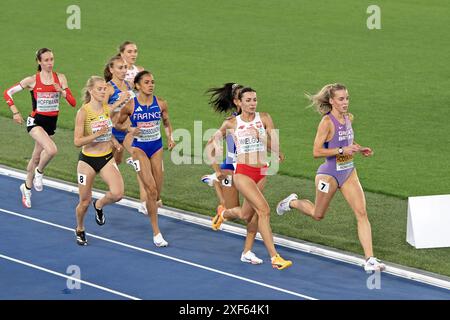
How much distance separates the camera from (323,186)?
1320 centimetres

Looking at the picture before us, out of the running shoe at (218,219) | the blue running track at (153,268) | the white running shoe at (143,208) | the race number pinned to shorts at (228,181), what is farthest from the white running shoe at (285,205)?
the white running shoe at (143,208)

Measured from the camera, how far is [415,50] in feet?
93.1

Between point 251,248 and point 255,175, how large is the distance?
100 centimetres

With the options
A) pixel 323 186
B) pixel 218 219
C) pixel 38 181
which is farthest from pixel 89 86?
pixel 323 186

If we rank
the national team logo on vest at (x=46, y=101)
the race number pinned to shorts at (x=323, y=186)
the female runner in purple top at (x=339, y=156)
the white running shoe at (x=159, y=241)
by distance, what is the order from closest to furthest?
the female runner in purple top at (x=339, y=156) → the race number pinned to shorts at (x=323, y=186) → the white running shoe at (x=159, y=241) → the national team logo on vest at (x=46, y=101)

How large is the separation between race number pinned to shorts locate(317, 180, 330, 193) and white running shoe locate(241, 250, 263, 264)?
1.16 m

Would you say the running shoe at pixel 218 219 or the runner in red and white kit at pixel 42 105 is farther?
the runner in red and white kit at pixel 42 105

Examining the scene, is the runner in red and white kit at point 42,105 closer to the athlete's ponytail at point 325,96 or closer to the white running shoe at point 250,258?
the white running shoe at point 250,258

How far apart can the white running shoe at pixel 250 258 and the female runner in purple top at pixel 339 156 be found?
1.08m

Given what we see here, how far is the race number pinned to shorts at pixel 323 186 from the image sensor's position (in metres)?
13.1

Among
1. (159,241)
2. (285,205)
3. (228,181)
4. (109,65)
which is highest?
(109,65)

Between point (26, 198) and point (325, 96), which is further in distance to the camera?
point (26, 198)

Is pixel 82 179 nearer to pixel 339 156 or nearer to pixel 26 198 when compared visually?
pixel 26 198

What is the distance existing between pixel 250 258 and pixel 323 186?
1.27 m
